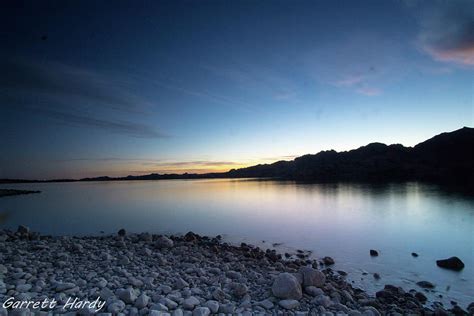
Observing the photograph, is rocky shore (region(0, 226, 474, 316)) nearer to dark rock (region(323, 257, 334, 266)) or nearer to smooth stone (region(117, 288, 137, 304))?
smooth stone (region(117, 288, 137, 304))

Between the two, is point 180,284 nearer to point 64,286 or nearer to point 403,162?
point 64,286

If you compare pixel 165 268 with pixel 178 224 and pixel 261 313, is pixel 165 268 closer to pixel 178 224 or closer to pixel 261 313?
pixel 261 313

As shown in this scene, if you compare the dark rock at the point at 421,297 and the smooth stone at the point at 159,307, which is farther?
the dark rock at the point at 421,297

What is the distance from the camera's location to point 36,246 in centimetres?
1188

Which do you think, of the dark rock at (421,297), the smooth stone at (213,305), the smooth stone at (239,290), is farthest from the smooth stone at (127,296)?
the dark rock at (421,297)

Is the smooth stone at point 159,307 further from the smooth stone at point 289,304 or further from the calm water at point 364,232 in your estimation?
the calm water at point 364,232

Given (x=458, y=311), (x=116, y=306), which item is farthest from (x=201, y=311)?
(x=458, y=311)

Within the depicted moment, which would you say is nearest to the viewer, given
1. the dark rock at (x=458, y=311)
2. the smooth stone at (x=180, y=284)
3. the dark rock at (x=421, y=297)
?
the smooth stone at (x=180, y=284)

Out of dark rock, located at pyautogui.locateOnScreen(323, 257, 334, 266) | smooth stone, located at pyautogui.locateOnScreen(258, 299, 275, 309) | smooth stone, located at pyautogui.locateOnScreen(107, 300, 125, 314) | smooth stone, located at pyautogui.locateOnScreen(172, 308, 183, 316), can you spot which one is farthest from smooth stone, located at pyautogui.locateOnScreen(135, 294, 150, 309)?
dark rock, located at pyautogui.locateOnScreen(323, 257, 334, 266)

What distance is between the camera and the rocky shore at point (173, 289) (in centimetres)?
590

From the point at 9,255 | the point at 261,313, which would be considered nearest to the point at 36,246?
the point at 9,255

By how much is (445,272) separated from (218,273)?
9.80 metres

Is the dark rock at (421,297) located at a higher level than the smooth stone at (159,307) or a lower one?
lower

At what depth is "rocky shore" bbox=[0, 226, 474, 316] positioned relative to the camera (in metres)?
5.90
